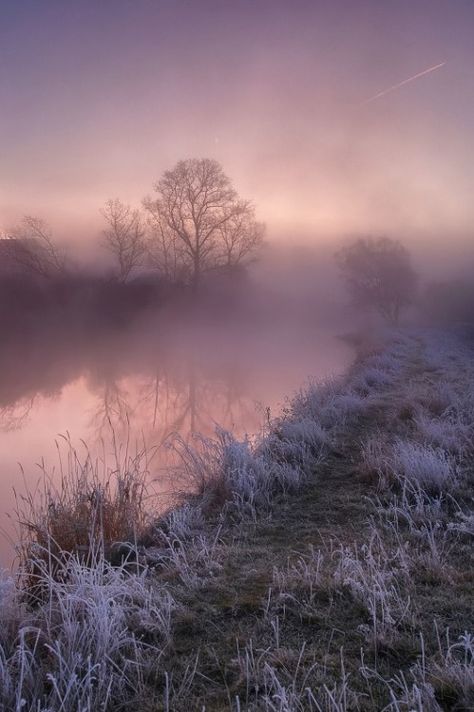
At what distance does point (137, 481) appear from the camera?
4.64m

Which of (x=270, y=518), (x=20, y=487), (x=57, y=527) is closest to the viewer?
(x=57, y=527)

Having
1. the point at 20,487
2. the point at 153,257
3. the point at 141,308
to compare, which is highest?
the point at 153,257

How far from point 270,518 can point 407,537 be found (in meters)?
1.22

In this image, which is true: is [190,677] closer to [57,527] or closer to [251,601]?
[251,601]

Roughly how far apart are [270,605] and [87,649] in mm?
1047

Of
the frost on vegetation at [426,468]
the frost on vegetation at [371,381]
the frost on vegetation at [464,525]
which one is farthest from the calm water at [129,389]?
the frost on vegetation at [464,525]

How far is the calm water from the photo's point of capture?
26.1 ft

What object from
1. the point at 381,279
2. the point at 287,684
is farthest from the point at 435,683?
the point at 381,279

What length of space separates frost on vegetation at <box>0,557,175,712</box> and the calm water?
6.86ft

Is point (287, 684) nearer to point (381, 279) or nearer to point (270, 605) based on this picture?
point (270, 605)

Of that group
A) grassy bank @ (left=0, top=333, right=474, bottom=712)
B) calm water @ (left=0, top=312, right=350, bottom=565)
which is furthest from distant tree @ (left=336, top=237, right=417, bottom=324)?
grassy bank @ (left=0, top=333, right=474, bottom=712)

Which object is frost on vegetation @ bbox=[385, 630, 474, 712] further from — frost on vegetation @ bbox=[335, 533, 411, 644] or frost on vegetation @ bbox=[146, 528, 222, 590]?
frost on vegetation @ bbox=[146, 528, 222, 590]

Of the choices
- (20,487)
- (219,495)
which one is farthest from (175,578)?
(20,487)

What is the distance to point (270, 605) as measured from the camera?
2.92 metres
